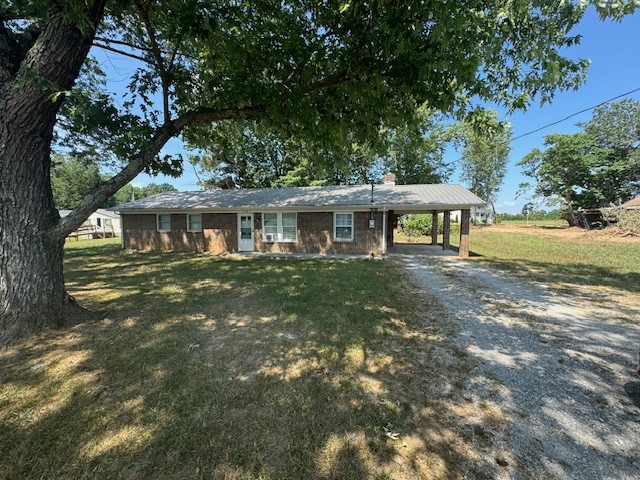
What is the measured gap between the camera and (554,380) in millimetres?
3320

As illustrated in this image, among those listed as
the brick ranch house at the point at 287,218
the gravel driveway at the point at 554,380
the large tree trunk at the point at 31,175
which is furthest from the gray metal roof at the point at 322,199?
the large tree trunk at the point at 31,175

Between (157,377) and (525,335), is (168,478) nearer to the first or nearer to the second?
(157,377)

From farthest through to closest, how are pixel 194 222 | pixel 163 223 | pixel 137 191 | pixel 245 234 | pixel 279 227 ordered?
1. pixel 137 191
2. pixel 163 223
3. pixel 194 222
4. pixel 245 234
5. pixel 279 227

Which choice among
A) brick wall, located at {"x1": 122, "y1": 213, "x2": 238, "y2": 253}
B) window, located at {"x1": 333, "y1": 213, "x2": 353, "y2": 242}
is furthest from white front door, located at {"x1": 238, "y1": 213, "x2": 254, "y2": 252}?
window, located at {"x1": 333, "y1": 213, "x2": 353, "y2": 242}

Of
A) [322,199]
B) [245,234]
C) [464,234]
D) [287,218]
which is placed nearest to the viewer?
[464,234]

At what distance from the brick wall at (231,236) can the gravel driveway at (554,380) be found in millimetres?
7140

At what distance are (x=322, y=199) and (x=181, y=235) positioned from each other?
312 inches

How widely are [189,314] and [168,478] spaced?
368 cm

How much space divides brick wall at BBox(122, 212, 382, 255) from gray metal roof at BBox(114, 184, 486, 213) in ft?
2.02

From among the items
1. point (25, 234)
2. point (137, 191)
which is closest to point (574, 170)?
point (25, 234)

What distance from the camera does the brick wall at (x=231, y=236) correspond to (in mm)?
13656

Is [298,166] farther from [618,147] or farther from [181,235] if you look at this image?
[618,147]

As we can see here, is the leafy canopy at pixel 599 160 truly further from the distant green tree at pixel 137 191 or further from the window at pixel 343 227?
the distant green tree at pixel 137 191

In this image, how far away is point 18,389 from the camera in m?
3.09
